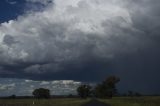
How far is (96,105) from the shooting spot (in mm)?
30547

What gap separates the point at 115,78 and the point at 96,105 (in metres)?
157

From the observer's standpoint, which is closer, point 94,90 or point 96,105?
point 96,105

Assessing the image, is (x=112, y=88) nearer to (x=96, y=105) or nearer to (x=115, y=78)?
(x=115, y=78)

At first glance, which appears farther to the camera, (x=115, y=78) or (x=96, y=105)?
(x=115, y=78)

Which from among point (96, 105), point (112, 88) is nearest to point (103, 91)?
point (112, 88)

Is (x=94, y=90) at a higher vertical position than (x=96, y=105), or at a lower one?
higher

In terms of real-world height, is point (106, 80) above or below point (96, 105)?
above

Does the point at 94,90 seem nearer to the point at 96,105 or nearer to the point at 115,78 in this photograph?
the point at 115,78

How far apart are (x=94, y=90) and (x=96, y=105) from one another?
550ft

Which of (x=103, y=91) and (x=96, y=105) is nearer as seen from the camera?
(x=96, y=105)

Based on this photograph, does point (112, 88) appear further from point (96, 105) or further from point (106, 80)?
point (96, 105)

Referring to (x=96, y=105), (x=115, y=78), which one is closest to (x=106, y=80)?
(x=115, y=78)

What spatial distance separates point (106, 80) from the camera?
187250 mm

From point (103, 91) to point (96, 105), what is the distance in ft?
523
